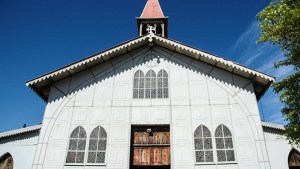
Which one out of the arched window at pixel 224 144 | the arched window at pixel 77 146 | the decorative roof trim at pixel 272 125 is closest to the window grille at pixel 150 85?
the arched window at pixel 224 144

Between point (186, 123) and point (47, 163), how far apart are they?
743cm

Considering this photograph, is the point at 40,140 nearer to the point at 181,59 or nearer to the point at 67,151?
the point at 67,151

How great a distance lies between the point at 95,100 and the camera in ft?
47.0

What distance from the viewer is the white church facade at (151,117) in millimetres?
12766

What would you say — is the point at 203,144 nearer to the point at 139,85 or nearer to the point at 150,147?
the point at 150,147

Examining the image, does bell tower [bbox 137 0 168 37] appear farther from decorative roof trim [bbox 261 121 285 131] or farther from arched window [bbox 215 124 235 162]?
decorative roof trim [bbox 261 121 285 131]

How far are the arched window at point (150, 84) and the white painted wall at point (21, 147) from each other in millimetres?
6537

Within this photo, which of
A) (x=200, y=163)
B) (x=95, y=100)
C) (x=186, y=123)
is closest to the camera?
(x=200, y=163)

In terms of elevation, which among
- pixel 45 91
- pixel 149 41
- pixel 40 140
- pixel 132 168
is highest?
pixel 149 41

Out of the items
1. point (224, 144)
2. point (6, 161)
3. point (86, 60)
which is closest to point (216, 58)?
point (224, 144)

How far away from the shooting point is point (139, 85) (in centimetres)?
1479

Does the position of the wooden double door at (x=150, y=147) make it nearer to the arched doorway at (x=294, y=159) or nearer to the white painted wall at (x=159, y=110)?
the white painted wall at (x=159, y=110)

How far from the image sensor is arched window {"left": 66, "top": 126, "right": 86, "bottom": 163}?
42.2ft

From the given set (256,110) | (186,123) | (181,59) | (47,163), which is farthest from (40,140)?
(256,110)
